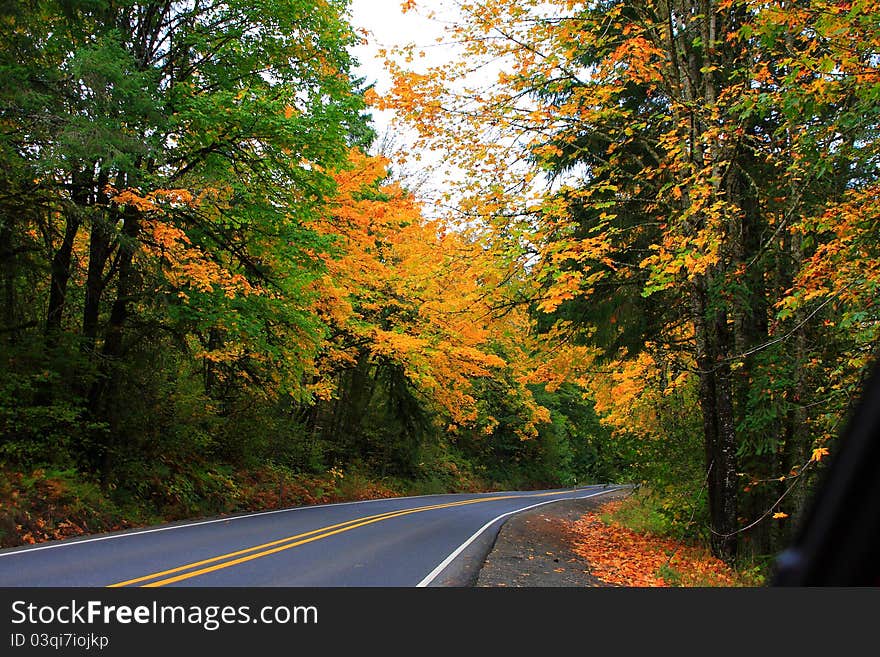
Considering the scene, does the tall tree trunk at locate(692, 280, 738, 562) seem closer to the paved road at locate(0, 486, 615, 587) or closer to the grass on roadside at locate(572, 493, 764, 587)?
the grass on roadside at locate(572, 493, 764, 587)

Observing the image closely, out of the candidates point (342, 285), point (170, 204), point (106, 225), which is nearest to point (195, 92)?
point (170, 204)

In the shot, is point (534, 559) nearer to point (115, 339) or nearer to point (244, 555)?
point (244, 555)

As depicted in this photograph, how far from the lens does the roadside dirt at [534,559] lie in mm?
8453

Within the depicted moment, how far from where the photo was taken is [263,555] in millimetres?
9320

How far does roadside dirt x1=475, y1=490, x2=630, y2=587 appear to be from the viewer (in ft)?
27.7

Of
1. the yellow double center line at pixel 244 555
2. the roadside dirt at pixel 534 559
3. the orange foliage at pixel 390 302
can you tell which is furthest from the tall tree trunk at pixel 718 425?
the yellow double center line at pixel 244 555

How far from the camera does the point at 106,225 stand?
11125mm

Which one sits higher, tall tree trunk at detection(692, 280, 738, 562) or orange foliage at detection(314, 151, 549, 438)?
orange foliage at detection(314, 151, 549, 438)

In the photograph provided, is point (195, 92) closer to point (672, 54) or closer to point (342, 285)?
point (342, 285)

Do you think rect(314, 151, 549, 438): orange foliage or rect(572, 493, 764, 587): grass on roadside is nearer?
rect(572, 493, 764, 587): grass on roadside

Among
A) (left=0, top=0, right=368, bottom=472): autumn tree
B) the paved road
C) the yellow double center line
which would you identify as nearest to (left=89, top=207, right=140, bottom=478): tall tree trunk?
(left=0, top=0, right=368, bottom=472): autumn tree

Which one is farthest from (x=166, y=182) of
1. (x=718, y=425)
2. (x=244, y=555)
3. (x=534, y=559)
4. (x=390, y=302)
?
(x=718, y=425)

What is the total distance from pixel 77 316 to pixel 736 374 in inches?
→ 608

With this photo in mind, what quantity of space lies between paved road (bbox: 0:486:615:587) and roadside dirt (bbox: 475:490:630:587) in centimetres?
34
